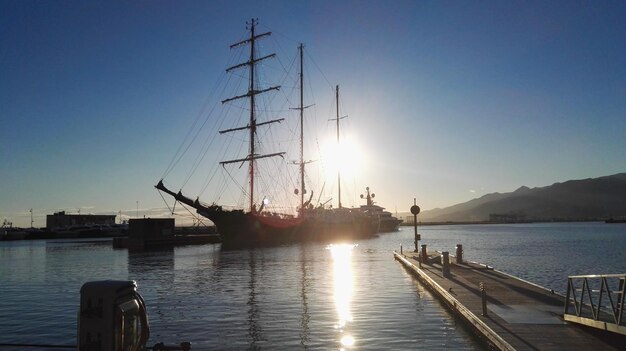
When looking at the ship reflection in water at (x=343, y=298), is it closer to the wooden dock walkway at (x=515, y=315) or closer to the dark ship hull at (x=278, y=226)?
the wooden dock walkway at (x=515, y=315)

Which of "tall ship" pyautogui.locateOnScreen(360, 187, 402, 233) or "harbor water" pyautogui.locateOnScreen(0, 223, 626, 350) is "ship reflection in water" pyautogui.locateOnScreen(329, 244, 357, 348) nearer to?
"harbor water" pyautogui.locateOnScreen(0, 223, 626, 350)

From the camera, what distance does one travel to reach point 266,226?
9038cm

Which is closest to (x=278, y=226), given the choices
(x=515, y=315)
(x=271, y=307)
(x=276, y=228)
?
(x=276, y=228)

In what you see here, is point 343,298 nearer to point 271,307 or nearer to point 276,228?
point 271,307

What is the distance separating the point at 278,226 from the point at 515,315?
80822 mm

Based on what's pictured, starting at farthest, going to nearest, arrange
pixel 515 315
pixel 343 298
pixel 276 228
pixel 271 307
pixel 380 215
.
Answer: pixel 380 215
pixel 276 228
pixel 343 298
pixel 271 307
pixel 515 315

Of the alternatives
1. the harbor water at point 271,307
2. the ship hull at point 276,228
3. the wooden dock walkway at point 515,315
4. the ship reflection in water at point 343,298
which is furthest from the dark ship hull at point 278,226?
the wooden dock walkway at point 515,315

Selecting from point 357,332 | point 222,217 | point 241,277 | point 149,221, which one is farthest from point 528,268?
point 149,221

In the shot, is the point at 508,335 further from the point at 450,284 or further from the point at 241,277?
the point at 241,277

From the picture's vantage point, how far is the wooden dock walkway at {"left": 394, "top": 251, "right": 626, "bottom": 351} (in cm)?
1130

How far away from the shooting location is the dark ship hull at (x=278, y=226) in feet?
270

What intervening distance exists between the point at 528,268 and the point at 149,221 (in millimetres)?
61035

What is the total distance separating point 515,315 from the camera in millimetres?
14477

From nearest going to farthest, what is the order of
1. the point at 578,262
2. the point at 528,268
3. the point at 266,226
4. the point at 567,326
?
the point at 567,326
the point at 528,268
the point at 578,262
the point at 266,226
